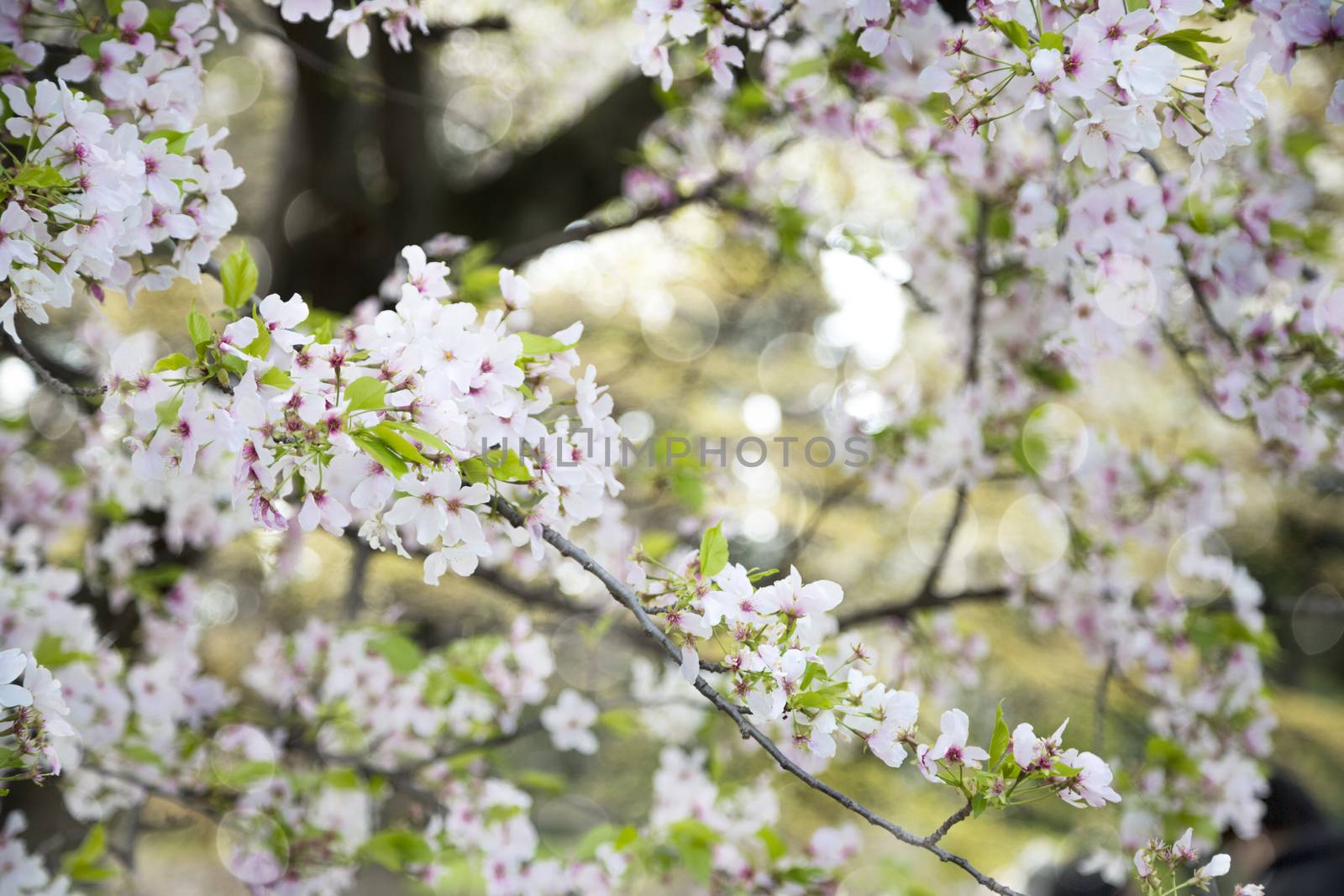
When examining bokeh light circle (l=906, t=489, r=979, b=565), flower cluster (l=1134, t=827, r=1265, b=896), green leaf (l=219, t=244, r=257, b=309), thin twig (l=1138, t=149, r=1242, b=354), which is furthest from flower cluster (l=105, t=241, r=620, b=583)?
bokeh light circle (l=906, t=489, r=979, b=565)

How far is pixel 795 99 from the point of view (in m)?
1.99

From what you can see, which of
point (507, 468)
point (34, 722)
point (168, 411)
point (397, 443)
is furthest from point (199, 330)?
point (34, 722)

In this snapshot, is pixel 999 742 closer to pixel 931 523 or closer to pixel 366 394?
pixel 366 394

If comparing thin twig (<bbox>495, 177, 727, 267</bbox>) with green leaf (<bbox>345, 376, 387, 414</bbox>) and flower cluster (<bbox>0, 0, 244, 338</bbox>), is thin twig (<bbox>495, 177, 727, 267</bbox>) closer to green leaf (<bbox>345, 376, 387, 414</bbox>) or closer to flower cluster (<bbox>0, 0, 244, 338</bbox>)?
flower cluster (<bbox>0, 0, 244, 338</bbox>)

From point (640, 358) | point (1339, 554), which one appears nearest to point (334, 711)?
point (640, 358)

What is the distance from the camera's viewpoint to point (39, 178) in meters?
1.00

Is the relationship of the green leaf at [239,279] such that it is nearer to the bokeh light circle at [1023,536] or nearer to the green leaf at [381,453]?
the green leaf at [381,453]

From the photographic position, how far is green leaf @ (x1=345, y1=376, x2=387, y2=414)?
93 cm

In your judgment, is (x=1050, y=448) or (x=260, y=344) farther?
(x=1050, y=448)

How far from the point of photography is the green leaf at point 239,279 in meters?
1.16

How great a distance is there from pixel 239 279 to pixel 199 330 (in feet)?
0.75

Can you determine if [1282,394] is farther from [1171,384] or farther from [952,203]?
[1171,384]

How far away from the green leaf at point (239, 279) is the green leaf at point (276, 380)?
24 cm

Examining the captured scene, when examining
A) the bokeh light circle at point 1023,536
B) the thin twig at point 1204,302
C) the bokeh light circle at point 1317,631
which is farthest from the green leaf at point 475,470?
the bokeh light circle at point 1317,631
